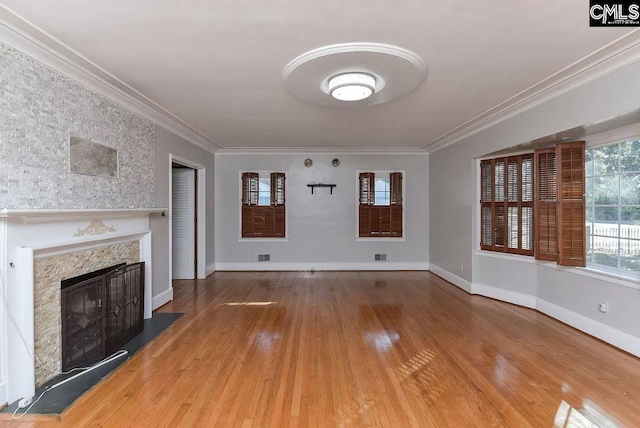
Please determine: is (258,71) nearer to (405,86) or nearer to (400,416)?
(405,86)

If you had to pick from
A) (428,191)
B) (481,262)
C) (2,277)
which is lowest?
(481,262)

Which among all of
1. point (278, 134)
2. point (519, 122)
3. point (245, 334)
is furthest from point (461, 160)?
point (245, 334)

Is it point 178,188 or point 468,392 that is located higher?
point 178,188

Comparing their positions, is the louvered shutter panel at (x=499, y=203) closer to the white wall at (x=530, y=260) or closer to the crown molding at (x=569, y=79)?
the white wall at (x=530, y=260)

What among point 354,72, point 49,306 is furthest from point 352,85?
point 49,306

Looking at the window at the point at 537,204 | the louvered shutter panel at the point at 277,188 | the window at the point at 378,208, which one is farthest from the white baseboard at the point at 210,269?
the window at the point at 537,204

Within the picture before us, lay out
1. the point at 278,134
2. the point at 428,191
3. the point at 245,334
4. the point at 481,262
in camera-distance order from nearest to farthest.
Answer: the point at 245,334 → the point at 481,262 → the point at 278,134 → the point at 428,191

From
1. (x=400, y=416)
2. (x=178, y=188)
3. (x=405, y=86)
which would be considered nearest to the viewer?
(x=400, y=416)

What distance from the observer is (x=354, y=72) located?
2.78 metres

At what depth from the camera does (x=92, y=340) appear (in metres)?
2.80

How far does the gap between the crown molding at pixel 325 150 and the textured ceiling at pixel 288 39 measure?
2650 mm

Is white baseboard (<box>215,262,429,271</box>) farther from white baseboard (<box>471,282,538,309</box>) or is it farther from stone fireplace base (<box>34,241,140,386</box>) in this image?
stone fireplace base (<box>34,241,140,386</box>)

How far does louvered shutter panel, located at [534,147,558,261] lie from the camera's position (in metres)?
3.89

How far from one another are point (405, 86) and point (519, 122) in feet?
6.07
